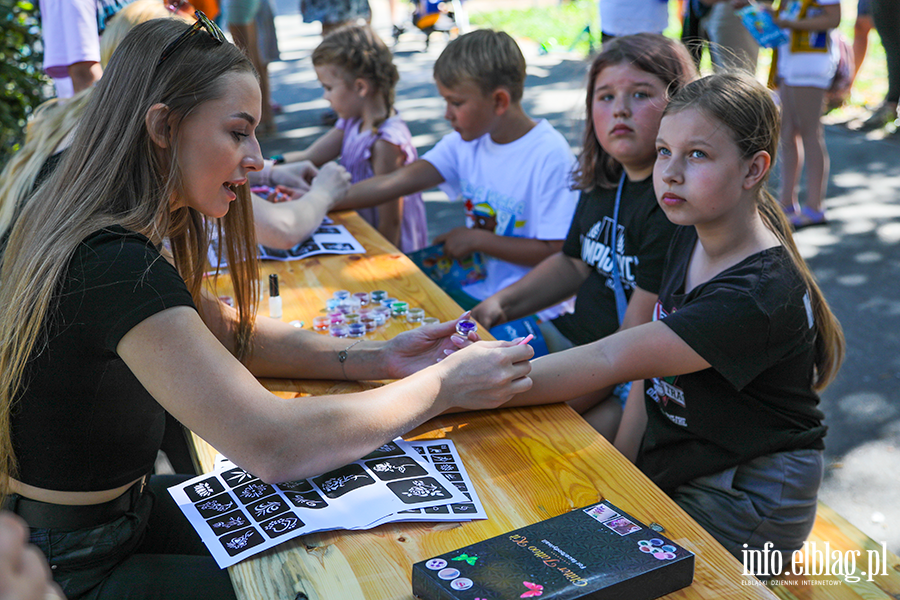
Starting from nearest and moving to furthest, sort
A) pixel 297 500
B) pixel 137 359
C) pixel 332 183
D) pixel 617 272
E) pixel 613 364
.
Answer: pixel 137 359
pixel 297 500
pixel 613 364
pixel 617 272
pixel 332 183

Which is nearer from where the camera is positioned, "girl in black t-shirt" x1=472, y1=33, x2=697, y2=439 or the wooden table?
the wooden table

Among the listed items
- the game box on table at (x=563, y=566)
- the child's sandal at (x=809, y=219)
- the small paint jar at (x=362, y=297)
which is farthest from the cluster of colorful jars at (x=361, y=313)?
the child's sandal at (x=809, y=219)

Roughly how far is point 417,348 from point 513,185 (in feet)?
4.23

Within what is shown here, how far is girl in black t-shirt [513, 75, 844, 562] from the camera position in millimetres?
1688

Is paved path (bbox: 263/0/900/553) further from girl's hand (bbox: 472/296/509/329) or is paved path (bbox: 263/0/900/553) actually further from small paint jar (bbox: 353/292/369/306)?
small paint jar (bbox: 353/292/369/306)

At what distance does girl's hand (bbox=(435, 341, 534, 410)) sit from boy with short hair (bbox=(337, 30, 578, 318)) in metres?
1.25

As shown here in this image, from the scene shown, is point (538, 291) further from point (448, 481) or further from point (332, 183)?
point (448, 481)

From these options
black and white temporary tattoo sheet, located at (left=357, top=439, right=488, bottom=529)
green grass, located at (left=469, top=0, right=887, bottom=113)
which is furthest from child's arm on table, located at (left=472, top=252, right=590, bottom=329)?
green grass, located at (left=469, top=0, right=887, bottom=113)

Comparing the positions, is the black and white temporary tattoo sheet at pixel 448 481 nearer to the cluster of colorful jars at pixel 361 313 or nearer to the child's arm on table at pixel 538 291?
the cluster of colorful jars at pixel 361 313

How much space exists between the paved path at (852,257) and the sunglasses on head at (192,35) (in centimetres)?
142

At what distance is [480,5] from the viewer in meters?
14.6

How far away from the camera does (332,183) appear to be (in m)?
3.12

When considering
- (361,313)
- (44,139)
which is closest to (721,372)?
(361,313)

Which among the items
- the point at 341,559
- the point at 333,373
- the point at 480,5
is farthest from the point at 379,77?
the point at 480,5
